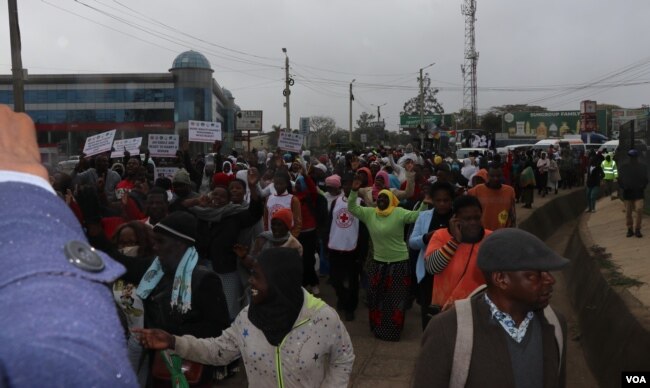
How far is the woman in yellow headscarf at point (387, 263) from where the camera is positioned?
6.84m

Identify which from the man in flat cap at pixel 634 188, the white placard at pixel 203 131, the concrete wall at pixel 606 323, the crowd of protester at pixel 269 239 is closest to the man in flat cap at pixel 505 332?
the crowd of protester at pixel 269 239

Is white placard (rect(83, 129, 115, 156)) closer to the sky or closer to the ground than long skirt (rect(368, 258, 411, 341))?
closer to the sky

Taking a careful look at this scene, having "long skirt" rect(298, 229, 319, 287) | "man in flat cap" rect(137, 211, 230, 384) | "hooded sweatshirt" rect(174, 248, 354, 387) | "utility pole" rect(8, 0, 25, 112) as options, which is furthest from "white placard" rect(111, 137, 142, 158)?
"hooded sweatshirt" rect(174, 248, 354, 387)

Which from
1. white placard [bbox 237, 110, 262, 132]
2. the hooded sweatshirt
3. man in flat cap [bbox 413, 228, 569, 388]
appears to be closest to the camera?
man in flat cap [bbox 413, 228, 569, 388]

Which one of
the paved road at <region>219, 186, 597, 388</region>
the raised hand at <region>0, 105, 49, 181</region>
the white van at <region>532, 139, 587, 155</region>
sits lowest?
the paved road at <region>219, 186, 597, 388</region>

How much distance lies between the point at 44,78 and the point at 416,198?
214 feet

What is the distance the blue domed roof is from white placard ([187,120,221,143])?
Result: 5182cm

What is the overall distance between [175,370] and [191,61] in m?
64.5

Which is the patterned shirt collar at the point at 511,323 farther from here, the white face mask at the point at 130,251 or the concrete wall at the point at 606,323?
the concrete wall at the point at 606,323

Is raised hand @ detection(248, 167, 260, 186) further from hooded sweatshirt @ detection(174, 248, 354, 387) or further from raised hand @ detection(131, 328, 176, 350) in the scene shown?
raised hand @ detection(131, 328, 176, 350)

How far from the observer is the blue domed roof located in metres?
64.6

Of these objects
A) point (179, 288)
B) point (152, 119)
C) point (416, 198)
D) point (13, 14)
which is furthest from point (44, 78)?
point (179, 288)

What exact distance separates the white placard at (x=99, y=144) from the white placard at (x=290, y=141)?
362 cm

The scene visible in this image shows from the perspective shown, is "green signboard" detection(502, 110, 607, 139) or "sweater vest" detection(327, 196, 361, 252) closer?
"sweater vest" detection(327, 196, 361, 252)
